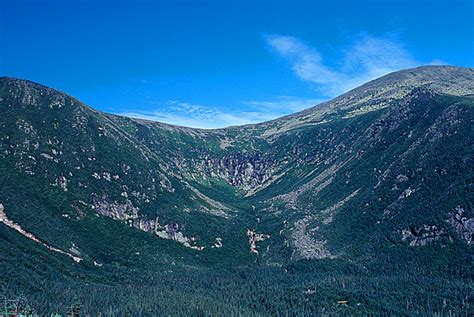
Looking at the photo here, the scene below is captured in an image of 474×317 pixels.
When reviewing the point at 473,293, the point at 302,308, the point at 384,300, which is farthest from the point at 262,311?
the point at 473,293

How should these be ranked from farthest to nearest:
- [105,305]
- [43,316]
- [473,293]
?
[473,293]
[105,305]
[43,316]

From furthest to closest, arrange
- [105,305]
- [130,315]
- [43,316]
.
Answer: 1. [105,305]
2. [130,315]
3. [43,316]

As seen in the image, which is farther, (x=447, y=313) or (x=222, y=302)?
(x=222, y=302)

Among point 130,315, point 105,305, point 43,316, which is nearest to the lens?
point 43,316

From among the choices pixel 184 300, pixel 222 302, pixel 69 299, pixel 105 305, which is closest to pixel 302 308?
pixel 222 302

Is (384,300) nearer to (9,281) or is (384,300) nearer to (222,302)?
(222,302)

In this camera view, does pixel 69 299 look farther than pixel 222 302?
No

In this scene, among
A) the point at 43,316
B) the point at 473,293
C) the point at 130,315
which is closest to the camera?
the point at 43,316

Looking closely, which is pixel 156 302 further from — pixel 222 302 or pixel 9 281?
pixel 9 281

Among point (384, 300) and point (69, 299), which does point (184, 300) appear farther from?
point (384, 300)
